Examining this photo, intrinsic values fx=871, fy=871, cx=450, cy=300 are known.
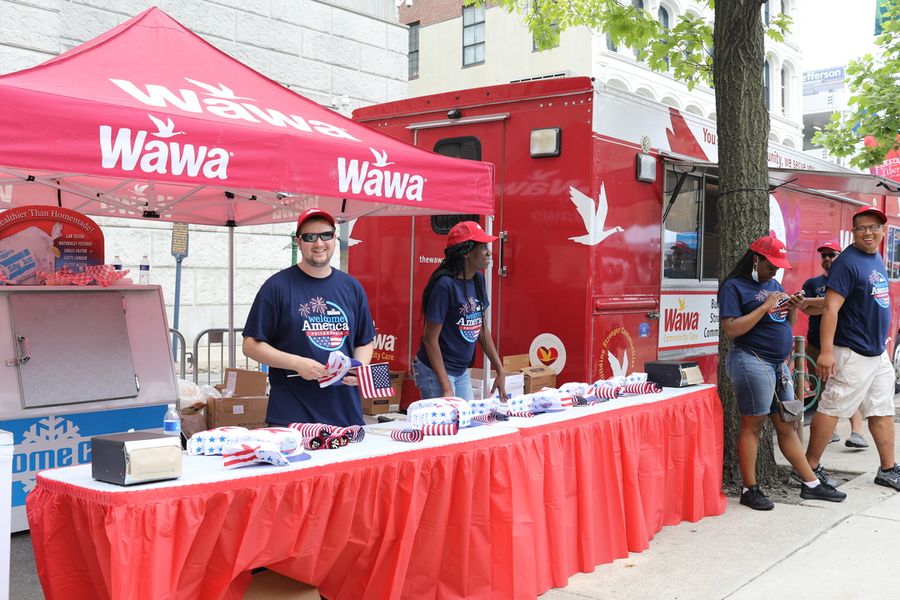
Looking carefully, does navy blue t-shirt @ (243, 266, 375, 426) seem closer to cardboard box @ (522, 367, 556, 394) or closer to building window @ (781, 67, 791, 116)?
cardboard box @ (522, 367, 556, 394)

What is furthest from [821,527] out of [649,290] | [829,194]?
[829,194]

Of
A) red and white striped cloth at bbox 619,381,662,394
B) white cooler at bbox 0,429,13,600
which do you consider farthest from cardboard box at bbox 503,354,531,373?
white cooler at bbox 0,429,13,600

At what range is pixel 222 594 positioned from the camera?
316 centimetres

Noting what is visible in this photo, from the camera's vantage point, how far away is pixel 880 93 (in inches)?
512

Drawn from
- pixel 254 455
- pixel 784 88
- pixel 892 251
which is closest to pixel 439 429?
pixel 254 455

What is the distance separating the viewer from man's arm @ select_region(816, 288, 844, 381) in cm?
624

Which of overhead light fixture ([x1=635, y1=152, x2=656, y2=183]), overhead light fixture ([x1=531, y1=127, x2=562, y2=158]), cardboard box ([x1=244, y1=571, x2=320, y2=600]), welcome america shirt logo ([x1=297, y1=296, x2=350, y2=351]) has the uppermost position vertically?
overhead light fixture ([x1=531, y1=127, x2=562, y2=158])

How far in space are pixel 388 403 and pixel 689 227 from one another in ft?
9.89

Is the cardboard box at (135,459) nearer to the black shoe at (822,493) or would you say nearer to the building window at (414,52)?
the black shoe at (822,493)

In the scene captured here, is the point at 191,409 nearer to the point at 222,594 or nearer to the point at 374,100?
the point at 222,594

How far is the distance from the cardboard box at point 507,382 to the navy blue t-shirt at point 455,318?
44cm

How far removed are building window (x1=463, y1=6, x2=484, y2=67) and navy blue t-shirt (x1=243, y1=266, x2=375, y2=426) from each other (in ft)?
84.5

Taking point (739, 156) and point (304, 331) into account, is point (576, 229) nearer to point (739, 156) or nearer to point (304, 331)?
point (739, 156)

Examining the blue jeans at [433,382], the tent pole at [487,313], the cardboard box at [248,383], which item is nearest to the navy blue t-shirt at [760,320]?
the tent pole at [487,313]
